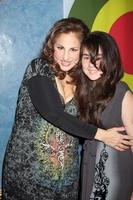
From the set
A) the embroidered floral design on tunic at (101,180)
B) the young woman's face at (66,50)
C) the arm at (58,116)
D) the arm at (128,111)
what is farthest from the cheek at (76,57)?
the embroidered floral design on tunic at (101,180)

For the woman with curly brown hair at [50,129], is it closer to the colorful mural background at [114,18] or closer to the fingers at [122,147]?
the fingers at [122,147]

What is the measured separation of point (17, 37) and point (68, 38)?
0.32 meters

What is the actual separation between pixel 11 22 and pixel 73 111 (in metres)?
0.47

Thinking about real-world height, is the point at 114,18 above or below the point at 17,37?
above

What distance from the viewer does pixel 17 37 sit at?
5.01 ft

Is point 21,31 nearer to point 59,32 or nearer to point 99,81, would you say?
point 59,32

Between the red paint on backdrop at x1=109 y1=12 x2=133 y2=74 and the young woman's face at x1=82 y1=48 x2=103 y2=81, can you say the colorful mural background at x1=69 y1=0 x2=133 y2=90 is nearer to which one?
the red paint on backdrop at x1=109 y1=12 x2=133 y2=74

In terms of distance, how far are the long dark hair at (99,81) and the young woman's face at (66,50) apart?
37 mm

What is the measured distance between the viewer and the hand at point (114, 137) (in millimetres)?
1287

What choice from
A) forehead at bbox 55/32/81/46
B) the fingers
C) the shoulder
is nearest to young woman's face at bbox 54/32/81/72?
forehead at bbox 55/32/81/46

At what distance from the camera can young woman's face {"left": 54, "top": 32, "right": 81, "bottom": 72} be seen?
1290 millimetres

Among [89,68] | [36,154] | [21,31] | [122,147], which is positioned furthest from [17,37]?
[122,147]

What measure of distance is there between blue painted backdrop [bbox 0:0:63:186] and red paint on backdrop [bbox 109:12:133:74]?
0.98 ft

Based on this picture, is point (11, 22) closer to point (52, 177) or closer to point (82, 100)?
point (82, 100)
